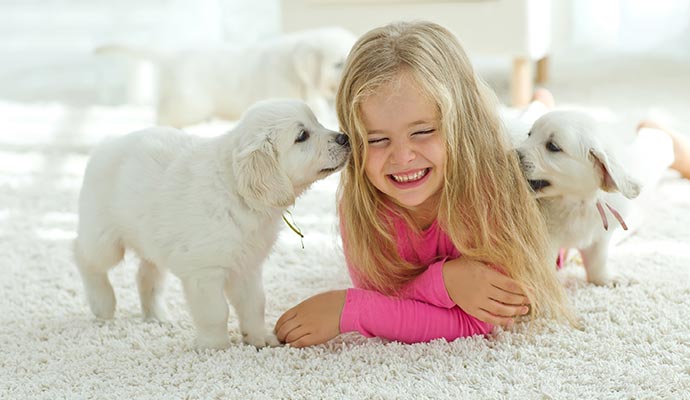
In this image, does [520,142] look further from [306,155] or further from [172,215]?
[172,215]

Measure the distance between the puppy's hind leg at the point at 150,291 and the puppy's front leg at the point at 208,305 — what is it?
0.80 ft

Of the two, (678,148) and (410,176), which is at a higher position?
(410,176)

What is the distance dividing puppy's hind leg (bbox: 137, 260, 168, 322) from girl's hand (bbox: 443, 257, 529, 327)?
24.5 inches

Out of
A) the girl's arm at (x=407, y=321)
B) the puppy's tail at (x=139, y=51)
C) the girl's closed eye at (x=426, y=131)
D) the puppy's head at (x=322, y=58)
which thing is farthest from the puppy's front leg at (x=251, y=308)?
the puppy's tail at (x=139, y=51)

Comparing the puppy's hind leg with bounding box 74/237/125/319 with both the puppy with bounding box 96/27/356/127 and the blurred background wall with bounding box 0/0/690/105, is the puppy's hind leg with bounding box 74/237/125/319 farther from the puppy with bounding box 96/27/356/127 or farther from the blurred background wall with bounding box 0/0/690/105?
the blurred background wall with bounding box 0/0/690/105

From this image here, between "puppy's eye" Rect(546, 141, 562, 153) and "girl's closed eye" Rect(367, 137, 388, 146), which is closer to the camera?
"girl's closed eye" Rect(367, 137, 388, 146)

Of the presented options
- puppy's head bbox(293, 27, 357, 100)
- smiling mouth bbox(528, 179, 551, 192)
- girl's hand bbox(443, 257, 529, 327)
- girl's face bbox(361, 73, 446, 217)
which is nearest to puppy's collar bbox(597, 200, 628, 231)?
smiling mouth bbox(528, 179, 551, 192)

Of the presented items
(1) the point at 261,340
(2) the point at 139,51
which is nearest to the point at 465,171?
(1) the point at 261,340

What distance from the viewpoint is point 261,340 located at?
1794mm

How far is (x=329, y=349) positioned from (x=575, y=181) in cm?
60

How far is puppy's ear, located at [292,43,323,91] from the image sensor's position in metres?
3.21

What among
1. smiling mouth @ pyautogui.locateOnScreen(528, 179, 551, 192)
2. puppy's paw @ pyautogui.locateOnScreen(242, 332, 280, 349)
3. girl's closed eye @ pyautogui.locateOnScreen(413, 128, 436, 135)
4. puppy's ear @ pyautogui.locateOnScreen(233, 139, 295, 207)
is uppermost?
girl's closed eye @ pyautogui.locateOnScreen(413, 128, 436, 135)

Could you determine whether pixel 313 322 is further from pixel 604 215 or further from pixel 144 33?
pixel 144 33

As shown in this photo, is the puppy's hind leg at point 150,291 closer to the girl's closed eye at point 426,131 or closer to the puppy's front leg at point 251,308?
the puppy's front leg at point 251,308
